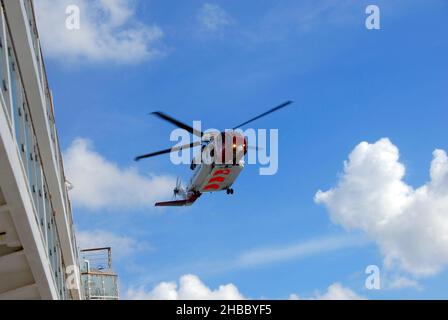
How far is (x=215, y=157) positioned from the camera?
44.5 meters

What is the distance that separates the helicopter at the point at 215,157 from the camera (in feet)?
144

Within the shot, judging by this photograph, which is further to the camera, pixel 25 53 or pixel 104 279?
pixel 104 279

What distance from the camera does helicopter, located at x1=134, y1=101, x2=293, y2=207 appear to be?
144 ft

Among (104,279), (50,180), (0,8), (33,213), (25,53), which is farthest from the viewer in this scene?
(104,279)

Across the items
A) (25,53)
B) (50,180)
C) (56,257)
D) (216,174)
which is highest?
(216,174)

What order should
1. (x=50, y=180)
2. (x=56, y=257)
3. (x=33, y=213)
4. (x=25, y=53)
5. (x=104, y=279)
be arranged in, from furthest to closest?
1. (x=104, y=279)
2. (x=50, y=180)
3. (x=56, y=257)
4. (x=25, y=53)
5. (x=33, y=213)

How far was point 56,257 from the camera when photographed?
2041 cm

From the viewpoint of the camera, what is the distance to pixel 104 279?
57.4 meters
